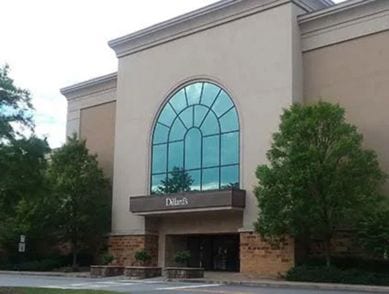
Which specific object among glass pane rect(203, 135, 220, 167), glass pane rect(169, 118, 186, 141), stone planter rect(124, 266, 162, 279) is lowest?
stone planter rect(124, 266, 162, 279)

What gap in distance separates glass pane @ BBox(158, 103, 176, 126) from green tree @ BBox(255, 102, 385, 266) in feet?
34.2

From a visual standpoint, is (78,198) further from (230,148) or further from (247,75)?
(247,75)

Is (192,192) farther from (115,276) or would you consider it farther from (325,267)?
(325,267)

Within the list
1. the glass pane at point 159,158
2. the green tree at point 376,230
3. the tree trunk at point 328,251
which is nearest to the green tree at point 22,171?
the tree trunk at point 328,251

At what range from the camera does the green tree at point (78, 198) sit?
131 ft

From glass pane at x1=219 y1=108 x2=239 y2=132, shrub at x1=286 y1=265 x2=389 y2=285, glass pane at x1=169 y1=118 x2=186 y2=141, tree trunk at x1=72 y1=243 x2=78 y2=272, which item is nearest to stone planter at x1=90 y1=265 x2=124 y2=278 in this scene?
tree trunk at x1=72 y1=243 x2=78 y2=272

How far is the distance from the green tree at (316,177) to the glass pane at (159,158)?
10181 millimetres

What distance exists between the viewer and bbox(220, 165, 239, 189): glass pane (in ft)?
113

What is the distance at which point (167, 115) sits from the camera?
39.1m

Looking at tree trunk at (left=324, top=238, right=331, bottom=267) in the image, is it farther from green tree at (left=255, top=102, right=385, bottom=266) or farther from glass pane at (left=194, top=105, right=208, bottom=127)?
glass pane at (left=194, top=105, right=208, bottom=127)

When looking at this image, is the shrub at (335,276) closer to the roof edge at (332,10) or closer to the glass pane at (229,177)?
the glass pane at (229,177)

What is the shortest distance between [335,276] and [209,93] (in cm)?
1410

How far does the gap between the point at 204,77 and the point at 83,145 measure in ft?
33.4

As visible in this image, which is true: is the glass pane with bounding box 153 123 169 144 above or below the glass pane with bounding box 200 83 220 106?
below
